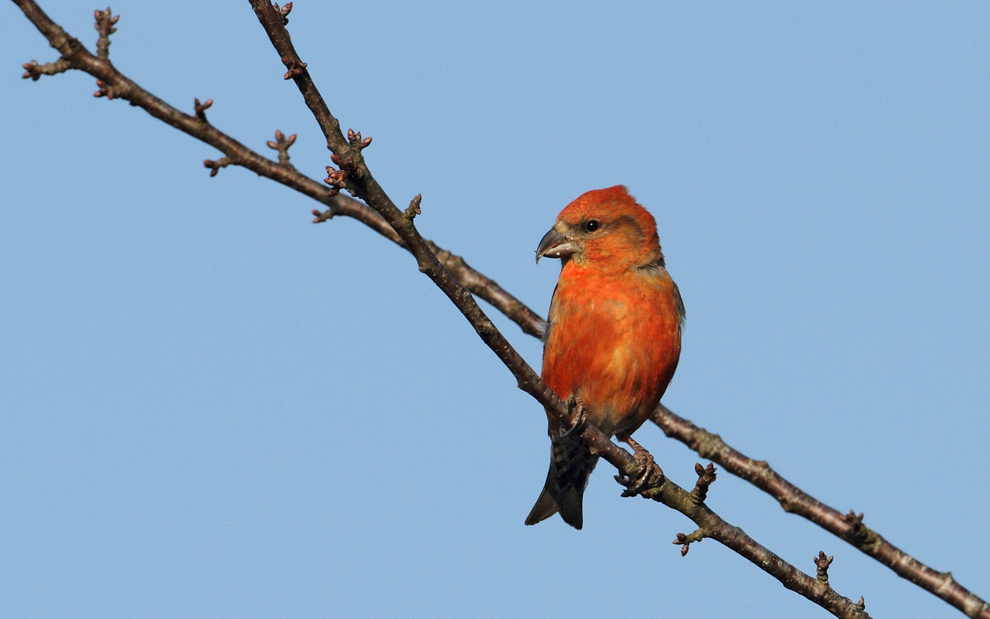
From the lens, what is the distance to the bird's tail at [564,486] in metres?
6.92

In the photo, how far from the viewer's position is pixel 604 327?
6.07 metres

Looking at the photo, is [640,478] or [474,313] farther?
[640,478]

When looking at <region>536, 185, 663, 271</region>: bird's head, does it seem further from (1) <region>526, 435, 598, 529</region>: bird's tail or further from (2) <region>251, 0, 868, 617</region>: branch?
(2) <region>251, 0, 868, 617</region>: branch

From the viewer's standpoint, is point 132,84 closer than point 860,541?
Yes

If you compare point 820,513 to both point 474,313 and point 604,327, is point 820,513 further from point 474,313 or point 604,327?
point 474,313

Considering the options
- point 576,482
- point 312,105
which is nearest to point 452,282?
point 312,105

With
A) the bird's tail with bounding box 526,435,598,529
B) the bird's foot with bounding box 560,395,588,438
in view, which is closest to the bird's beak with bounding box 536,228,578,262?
the bird's tail with bounding box 526,435,598,529

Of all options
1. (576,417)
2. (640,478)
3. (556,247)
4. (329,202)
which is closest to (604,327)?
(556,247)

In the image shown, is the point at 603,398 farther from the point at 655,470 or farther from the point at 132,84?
the point at 132,84

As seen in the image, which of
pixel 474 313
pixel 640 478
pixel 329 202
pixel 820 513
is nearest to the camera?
pixel 474 313

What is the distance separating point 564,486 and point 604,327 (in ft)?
4.83

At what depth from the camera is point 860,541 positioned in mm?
5375

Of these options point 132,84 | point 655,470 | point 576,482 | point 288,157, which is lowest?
point 655,470

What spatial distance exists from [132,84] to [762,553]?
371 centimetres
